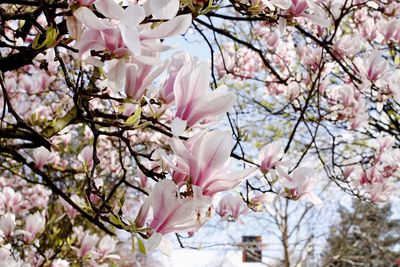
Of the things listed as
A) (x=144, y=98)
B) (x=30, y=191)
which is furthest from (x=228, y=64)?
(x=30, y=191)

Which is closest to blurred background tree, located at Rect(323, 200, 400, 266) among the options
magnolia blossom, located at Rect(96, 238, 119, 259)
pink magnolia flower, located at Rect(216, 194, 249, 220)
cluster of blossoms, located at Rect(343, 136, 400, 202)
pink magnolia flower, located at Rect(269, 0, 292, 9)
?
cluster of blossoms, located at Rect(343, 136, 400, 202)

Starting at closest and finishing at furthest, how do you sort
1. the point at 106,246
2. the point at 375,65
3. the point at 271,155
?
the point at 271,155 → the point at 375,65 → the point at 106,246

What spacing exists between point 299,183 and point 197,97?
669 mm

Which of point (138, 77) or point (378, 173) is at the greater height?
point (378, 173)

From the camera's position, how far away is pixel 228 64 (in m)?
3.43

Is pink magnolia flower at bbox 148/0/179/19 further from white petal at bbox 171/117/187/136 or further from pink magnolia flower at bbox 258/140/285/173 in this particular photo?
pink magnolia flower at bbox 258/140/285/173

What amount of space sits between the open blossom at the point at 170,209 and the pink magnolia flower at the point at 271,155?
1.80 feet

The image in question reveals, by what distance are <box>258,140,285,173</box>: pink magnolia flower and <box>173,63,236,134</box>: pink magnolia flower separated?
1.88ft

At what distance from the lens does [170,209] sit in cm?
91

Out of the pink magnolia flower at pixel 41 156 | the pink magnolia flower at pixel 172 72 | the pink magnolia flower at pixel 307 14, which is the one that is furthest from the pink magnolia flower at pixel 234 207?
the pink magnolia flower at pixel 41 156

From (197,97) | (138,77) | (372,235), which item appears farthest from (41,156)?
(372,235)

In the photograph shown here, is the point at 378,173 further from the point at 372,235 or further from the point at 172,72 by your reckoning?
the point at 372,235

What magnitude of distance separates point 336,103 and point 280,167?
182cm

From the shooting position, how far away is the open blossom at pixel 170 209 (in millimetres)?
887
